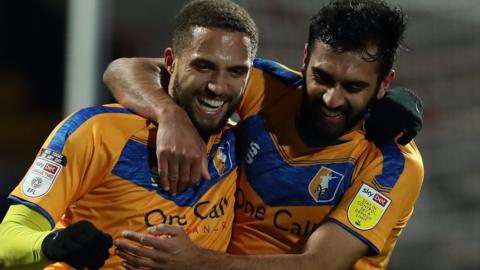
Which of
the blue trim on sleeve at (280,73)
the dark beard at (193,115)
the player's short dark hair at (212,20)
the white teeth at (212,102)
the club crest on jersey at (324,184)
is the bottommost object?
the club crest on jersey at (324,184)

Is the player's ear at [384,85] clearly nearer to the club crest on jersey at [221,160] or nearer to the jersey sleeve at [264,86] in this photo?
the jersey sleeve at [264,86]

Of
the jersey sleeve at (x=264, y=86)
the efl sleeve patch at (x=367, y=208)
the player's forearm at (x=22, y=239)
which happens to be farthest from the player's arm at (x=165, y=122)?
the efl sleeve patch at (x=367, y=208)

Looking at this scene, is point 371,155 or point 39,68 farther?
point 39,68

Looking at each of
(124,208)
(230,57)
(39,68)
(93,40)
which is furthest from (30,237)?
(39,68)

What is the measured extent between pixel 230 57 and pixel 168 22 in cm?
414

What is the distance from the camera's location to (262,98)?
2959mm

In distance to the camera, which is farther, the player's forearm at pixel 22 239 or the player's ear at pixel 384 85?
the player's ear at pixel 384 85

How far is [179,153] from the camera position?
2.52m

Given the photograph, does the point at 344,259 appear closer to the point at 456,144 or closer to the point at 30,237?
the point at 30,237

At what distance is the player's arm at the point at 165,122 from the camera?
253 cm

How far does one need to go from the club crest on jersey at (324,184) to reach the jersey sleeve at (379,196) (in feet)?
0.14

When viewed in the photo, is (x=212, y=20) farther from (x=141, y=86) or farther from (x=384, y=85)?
(x=384, y=85)

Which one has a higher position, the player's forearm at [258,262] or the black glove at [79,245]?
the black glove at [79,245]

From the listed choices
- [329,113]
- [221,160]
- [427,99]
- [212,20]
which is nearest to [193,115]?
[221,160]
